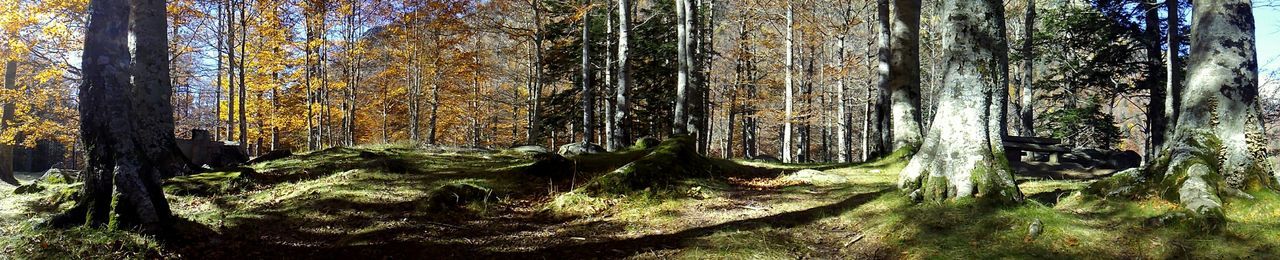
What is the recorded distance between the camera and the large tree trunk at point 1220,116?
15.3 feet

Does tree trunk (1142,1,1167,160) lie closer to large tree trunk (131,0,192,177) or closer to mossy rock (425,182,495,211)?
mossy rock (425,182,495,211)

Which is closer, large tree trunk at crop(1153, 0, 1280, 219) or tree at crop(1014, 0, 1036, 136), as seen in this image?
large tree trunk at crop(1153, 0, 1280, 219)

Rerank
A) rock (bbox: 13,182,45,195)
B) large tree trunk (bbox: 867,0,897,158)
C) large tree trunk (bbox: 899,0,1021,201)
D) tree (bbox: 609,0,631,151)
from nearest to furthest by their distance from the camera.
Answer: large tree trunk (bbox: 899,0,1021,201) < rock (bbox: 13,182,45,195) < large tree trunk (bbox: 867,0,897,158) < tree (bbox: 609,0,631,151)

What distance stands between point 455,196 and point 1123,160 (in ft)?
50.3

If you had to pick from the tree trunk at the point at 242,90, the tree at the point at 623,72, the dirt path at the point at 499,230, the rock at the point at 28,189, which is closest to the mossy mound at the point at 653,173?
the dirt path at the point at 499,230

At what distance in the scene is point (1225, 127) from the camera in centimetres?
491

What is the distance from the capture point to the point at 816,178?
→ 9.61 m

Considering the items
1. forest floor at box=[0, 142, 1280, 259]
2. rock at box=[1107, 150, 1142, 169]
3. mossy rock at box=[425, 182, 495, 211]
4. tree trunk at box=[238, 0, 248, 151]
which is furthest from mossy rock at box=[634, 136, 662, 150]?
tree trunk at box=[238, 0, 248, 151]

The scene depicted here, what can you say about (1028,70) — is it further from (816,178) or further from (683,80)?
(816,178)

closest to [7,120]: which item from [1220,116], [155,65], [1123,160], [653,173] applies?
[155,65]

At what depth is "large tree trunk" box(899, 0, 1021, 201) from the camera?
5.44 m

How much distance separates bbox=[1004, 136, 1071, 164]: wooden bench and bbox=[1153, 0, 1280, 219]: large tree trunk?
10289mm

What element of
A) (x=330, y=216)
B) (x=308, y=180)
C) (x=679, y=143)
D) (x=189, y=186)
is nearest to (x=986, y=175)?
(x=679, y=143)

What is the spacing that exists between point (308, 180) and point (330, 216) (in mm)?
2565
